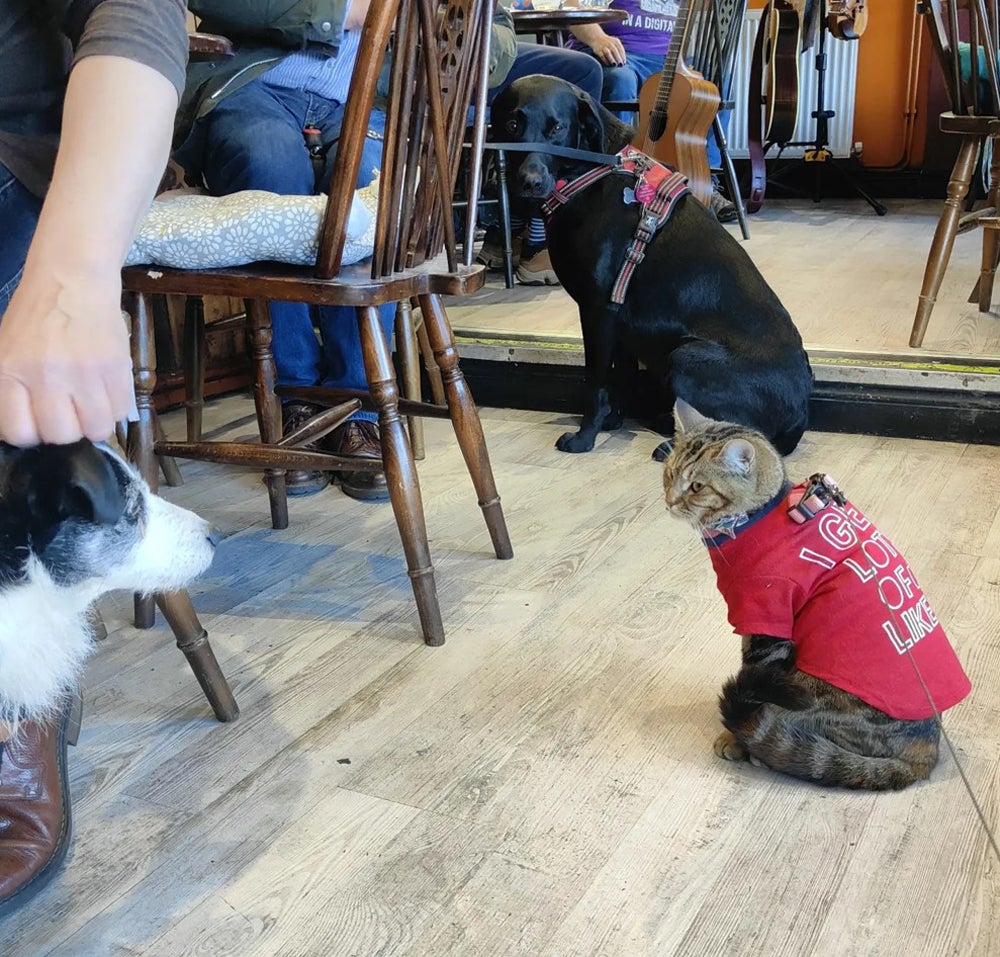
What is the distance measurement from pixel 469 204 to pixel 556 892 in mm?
1091

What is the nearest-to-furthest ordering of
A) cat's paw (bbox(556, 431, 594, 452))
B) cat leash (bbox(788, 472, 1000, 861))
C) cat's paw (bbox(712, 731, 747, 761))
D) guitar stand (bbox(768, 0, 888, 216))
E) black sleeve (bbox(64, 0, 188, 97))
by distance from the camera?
black sleeve (bbox(64, 0, 188, 97))
cat leash (bbox(788, 472, 1000, 861))
cat's paw (bbox(712, 731, 747, 761))
cat's paw (bbox(556, 431, 594, 452))
guitar stand (bbox(768, 0, 888, 216))

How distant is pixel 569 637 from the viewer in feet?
5.38

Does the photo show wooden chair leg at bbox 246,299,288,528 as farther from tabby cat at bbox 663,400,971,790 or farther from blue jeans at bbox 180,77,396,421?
tabby cat at bbox 663,400,971,790

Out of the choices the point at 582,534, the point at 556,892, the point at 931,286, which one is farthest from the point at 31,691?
the point at 931,286

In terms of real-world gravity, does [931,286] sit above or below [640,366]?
above

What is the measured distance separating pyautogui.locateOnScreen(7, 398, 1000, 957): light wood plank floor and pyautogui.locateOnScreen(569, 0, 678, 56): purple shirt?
10.3 ft

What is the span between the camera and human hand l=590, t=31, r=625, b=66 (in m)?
4.17

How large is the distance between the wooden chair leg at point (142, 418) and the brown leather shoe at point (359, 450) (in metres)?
0.65

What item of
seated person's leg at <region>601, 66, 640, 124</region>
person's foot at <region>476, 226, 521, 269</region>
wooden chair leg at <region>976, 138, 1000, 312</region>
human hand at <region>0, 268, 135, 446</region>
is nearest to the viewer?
human hand at <region>0, 268, 135, 446</region>

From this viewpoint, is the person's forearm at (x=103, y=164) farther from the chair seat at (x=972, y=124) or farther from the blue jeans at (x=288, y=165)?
the chair seat at (x=972, y=124)

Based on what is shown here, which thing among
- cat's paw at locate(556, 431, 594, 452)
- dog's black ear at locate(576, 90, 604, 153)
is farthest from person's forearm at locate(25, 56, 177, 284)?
dog's black ear at locate(576, 90, 604, 153)

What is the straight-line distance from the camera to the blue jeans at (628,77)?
4.32m

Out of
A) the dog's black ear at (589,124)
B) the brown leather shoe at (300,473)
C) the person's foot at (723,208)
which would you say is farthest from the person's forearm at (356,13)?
the person's foot at (723,208)

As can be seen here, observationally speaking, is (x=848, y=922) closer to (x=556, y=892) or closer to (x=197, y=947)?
(x=556, y=892)
